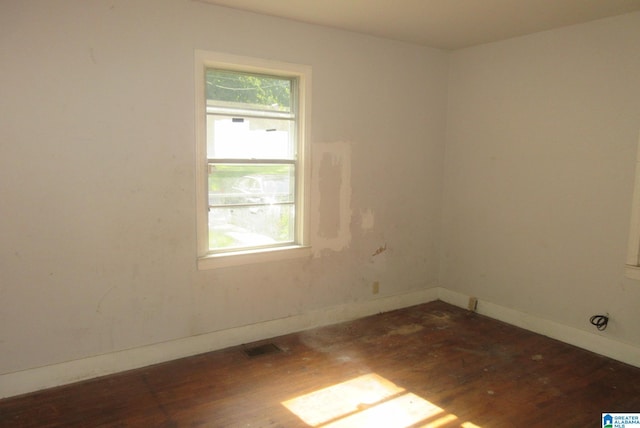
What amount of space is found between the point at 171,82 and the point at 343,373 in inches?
98.6

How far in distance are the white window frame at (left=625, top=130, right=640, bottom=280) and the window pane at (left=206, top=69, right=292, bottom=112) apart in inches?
112

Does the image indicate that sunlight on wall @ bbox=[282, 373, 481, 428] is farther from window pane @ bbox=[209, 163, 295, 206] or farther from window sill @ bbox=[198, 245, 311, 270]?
window pane @ bbox=[209, 163, 295, 206]

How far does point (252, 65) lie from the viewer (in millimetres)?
3529

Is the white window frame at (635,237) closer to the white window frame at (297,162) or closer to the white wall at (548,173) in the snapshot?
the white wall at (548,173)

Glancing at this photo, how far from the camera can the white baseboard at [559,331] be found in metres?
3.48

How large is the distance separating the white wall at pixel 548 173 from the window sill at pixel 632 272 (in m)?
0.04

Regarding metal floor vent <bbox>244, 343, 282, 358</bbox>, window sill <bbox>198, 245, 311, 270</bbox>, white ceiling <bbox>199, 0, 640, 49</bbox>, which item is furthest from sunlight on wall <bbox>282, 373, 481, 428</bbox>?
white ceiling <bbox>199, 0, 640, 49</bbox>

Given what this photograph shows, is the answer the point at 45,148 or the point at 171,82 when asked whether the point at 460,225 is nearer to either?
the point at 171,82

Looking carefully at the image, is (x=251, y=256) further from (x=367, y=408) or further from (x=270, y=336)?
(x=367, y=408)

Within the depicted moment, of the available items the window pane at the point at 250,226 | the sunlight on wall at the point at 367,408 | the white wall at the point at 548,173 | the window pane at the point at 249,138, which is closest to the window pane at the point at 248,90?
the window pane at the point at 249,138

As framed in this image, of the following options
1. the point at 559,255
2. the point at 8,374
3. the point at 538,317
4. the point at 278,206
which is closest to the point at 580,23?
→ the point at 559,255

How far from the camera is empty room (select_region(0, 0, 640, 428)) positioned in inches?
111

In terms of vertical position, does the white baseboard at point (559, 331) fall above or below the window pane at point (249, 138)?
below

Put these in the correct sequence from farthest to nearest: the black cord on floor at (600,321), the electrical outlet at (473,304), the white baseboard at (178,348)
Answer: the electrical outlet at (473,304) → the black cord on floor at (600,321) → the white baseboard at (178,348)
